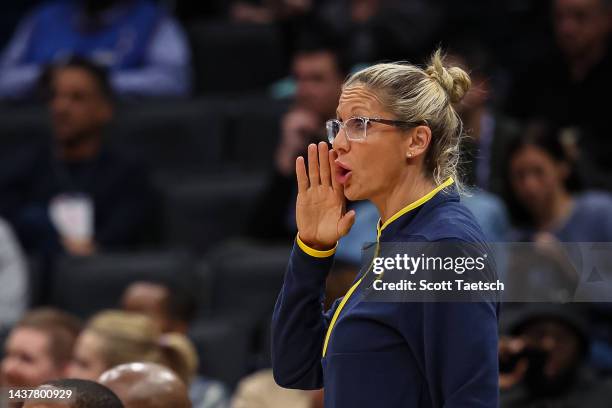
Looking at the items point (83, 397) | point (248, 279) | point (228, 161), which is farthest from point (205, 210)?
point (83, 397)

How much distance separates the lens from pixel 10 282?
446 cm

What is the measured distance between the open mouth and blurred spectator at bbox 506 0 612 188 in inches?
125

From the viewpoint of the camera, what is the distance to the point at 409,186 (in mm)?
2008

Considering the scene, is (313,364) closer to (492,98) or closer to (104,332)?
(104,332)

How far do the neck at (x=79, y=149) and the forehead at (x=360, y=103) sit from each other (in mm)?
3169

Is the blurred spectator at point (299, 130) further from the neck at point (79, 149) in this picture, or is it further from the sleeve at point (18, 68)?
the sleeve at point (18, 68)

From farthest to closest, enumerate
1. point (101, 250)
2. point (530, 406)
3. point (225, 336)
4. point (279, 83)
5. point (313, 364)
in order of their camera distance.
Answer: point (279, 83) < point (101, 250) < point (225, 336) < point (530, 406) < point (313, 364)

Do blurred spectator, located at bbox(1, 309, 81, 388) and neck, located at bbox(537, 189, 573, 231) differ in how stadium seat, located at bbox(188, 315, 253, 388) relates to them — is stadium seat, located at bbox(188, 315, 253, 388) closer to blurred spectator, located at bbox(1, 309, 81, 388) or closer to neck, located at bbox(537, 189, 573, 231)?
blurred spectator, located at bbox(1, 309, 81, 388)

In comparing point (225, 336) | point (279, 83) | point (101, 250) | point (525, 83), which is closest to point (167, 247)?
point (101, 250)

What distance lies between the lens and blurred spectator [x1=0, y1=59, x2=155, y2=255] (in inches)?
190

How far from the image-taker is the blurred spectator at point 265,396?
3844mm

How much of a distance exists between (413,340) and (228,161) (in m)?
3.75

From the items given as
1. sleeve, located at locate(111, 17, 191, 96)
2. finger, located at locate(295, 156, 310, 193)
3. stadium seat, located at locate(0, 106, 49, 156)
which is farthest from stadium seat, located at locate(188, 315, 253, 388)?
finger, located at locate(295, 156, 310, 193)

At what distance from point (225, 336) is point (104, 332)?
2.72 ft
